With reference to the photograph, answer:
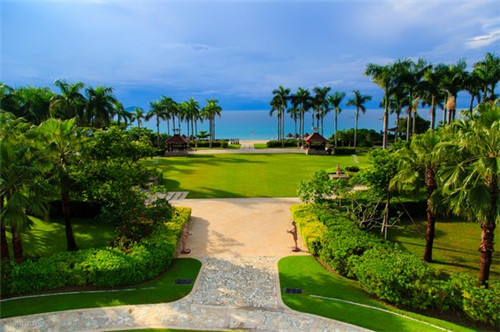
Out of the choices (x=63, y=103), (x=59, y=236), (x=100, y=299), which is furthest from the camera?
(x=63, y=103)

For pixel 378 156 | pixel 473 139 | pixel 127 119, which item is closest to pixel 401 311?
pixel 473 139

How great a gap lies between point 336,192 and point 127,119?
50.7 m

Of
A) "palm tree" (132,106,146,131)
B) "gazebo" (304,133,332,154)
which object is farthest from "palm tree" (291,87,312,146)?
"palm tree" (132,106,146,131)

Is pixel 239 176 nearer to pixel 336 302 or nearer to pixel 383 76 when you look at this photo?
pixel 336 302

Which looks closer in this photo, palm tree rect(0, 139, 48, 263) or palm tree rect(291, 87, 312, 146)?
palm tree rect(0, 139, 48, 263)

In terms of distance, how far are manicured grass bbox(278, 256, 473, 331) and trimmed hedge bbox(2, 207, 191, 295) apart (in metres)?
4.88

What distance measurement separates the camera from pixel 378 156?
14.5 meters

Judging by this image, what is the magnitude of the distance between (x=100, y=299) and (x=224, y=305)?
3.99 m

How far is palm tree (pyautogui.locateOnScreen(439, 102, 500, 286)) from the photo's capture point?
8.93m

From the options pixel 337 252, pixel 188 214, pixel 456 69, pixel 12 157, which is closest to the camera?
pixel 12 157

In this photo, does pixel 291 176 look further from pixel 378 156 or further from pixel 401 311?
pixel 401 311

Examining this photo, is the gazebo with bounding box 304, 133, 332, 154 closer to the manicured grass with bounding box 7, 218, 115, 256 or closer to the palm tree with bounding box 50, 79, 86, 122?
the palm tree with bounding box 50, 79, 86, 122

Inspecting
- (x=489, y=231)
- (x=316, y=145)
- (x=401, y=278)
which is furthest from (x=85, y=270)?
(x=316, y=145)

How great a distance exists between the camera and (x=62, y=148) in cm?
1301
